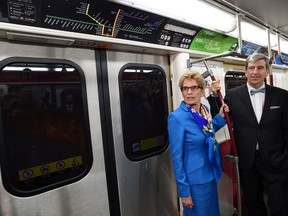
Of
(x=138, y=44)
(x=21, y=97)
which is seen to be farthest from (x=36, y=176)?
(x=138, y=44)

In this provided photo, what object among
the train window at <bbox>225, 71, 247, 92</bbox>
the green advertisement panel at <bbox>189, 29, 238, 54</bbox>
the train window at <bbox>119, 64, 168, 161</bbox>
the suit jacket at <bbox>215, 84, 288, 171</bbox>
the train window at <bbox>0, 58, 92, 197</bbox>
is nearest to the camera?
the train window at <bbox>0, 58, 92, 197</bbox>

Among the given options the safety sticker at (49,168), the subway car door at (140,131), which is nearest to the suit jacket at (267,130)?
the subway car door at (140,131)

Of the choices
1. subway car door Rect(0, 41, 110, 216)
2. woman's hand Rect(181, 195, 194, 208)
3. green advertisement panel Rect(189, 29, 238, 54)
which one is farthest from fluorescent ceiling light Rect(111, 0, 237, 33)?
woman's hand Rect(181, 195, 194, 208)

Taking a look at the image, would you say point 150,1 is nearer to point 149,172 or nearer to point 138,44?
point 138,44

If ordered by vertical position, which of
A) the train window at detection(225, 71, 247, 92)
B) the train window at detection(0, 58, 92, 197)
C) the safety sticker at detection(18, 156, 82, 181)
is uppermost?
the train window at detection(225, 71, 247, 92)

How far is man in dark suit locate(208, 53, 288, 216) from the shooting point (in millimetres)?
1825

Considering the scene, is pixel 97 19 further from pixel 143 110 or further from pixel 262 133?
pixel 262 133

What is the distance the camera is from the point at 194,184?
1.68 metres

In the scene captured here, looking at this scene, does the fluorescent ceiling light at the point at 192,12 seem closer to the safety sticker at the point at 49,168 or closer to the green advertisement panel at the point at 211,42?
the green advertisement panel at the point at 211,42

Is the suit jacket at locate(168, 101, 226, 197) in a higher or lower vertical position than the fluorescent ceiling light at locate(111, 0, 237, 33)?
lower

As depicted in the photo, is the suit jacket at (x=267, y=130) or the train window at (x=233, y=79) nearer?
the suit jacket at (x=267, y=130)

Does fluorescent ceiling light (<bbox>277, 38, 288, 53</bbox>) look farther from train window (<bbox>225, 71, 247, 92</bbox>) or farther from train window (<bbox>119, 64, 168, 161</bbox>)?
train window (<bbox>119, 64, 168, 161</bbox>)

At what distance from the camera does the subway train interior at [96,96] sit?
4.54 feet

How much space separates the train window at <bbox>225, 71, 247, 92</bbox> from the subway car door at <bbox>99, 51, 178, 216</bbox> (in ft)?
4.47
